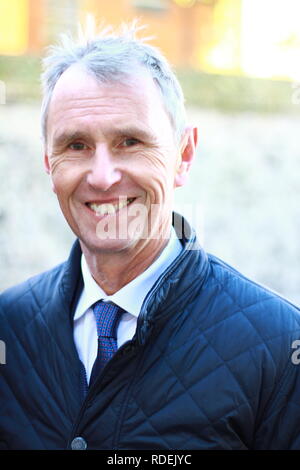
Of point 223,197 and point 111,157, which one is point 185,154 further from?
point 223,197

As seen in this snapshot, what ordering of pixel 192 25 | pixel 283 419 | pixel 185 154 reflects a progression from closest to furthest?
pixel 283 419, pixel 185 154, pixel 192 25

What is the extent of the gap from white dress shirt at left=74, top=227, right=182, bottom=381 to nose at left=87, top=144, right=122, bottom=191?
301mm

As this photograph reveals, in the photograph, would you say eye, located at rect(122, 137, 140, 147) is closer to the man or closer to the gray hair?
the man

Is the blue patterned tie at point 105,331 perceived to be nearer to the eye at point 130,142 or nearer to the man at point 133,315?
the man at point 133,315

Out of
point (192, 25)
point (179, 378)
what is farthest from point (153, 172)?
point (192, 25)

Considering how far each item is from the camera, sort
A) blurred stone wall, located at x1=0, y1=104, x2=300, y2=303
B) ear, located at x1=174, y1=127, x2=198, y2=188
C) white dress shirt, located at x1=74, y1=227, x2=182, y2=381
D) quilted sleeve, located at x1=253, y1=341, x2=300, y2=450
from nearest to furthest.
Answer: quilted sleeve, located at x1=253, y1=341, x2=300, y2=450
white dress shirt, located at x1=74, y1=227, x2=182, y2=381
ear, located at x1=174, y1=127, x2=198, y2=188
blurred stone wall, located at x1=0, y1=104, x2=300, y2=303

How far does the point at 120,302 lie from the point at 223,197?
5752mm

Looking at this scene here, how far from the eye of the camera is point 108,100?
1886 mm

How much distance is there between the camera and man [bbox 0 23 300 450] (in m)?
1.77

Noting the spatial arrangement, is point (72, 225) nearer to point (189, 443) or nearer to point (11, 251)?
point (189, 443)

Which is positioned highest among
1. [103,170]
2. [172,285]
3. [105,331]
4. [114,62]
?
[114,62]

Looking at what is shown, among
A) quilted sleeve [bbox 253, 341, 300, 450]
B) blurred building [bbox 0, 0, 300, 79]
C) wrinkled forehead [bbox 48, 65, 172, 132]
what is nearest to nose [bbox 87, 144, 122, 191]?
wrinkled forehead [bbox 48, 65, 172, 132]

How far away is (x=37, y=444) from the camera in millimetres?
1834

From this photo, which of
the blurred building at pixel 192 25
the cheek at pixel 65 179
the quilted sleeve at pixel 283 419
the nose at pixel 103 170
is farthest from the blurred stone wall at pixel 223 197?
the quilted sleeve at pixel 283 419
